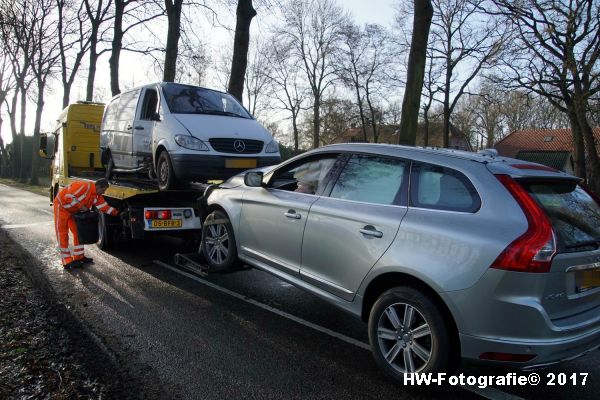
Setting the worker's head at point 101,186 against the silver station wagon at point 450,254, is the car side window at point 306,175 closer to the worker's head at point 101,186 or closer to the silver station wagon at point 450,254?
the silver station wagon at point 450,254

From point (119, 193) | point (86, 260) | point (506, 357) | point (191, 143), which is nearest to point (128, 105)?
point (119, 193)

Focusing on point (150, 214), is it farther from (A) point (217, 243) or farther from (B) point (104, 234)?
(B) point (104, 234)

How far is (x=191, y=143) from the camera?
6.52 metres

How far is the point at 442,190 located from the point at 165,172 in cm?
453

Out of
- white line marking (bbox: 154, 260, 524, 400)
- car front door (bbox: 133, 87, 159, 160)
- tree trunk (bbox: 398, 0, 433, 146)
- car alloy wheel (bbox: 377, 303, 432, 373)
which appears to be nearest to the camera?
car alloy wheel (bbox: 377, 303, 432, 373)

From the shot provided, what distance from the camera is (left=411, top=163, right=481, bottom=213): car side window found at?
10.3ft

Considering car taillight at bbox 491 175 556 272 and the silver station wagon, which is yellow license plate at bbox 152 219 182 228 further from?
car taillight at bbox 491 175 556 272

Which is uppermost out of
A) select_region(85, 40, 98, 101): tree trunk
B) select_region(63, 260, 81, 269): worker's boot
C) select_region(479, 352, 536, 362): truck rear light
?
select_region(85, 40, 98, 101): tree trunk

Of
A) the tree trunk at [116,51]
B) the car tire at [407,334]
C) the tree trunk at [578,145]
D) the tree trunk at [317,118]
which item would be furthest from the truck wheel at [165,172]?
the tree trunk at [317,118]

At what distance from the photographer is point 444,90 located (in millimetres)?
31406

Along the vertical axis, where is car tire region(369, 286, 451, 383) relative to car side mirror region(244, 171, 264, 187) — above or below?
below

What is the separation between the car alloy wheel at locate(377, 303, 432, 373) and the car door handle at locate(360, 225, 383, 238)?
514 millimetres

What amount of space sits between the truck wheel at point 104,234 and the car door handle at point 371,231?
18.2ft

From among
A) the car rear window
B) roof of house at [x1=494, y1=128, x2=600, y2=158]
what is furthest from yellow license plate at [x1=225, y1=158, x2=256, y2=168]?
roof of house at [x1=494, y1=128, x2=600, y2=158]
